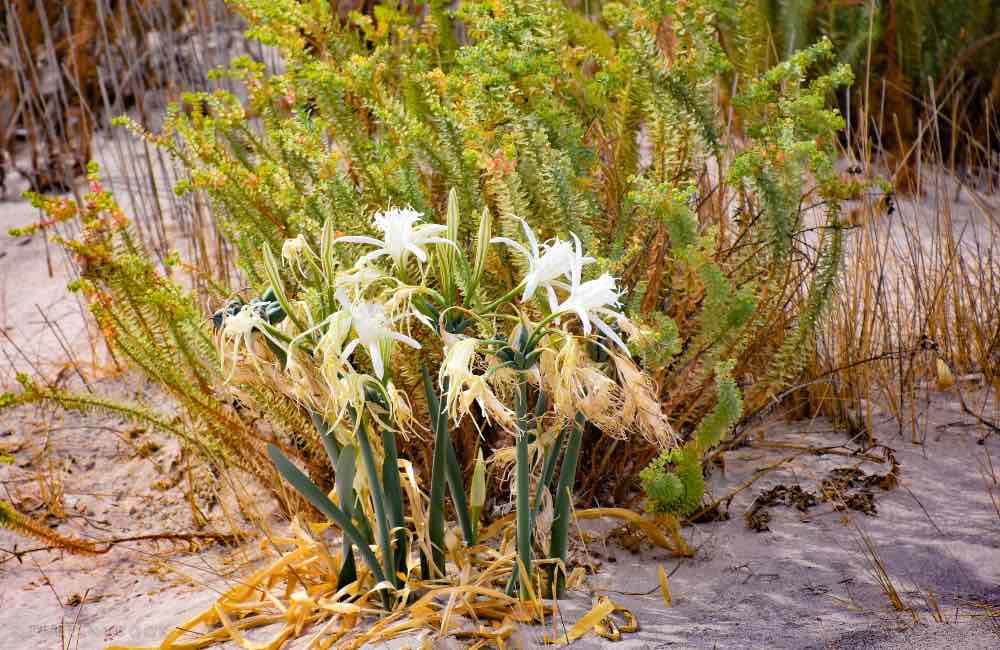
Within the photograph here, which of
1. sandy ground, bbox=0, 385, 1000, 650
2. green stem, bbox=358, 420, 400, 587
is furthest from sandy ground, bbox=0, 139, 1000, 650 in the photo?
green stem, bbox=358, 420, 400, 587

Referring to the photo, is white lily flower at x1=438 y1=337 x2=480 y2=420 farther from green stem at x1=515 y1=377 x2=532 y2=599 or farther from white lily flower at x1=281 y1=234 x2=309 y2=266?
white lily flower at x1=281 y1=234 x2=309 y2=266

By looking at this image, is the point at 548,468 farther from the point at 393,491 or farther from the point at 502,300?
the point at 502,300

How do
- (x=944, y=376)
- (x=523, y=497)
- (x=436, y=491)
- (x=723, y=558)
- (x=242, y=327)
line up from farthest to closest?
(x=944, y=376) → (x=723, y=558) → (x=436, y=491) → (x=523, y=497) → (x=242, y=327)

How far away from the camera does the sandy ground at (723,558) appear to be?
1.54m

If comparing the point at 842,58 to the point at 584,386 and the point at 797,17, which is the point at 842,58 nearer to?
the point at 797,17

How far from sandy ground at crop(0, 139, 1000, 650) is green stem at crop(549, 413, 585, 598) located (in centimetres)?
9

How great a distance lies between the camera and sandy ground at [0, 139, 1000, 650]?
1.54 meters

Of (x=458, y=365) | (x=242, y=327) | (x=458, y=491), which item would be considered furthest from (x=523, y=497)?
(x=242, y=327)

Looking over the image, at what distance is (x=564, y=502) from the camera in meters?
1.51

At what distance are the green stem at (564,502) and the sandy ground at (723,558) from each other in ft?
0.31

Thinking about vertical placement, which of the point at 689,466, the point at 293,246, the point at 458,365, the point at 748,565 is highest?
the point at 293,246

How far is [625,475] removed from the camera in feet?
6.23

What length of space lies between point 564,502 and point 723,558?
0.40 metres

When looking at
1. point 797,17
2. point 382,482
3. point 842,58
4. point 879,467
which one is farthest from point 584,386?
point 842,58
